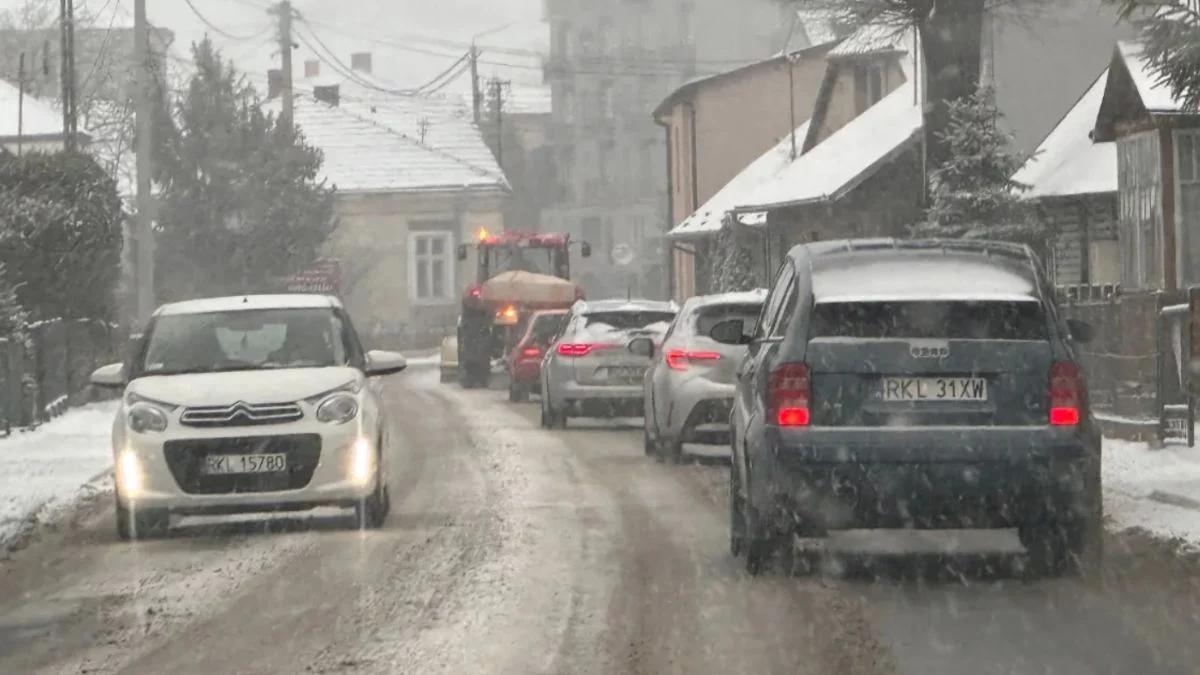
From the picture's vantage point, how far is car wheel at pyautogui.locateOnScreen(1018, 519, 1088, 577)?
10578mm

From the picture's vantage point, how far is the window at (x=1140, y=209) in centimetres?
2803

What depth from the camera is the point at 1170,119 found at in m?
27.0

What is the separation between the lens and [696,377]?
18641 millimetres

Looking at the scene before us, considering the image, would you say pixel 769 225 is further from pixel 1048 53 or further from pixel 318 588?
pixel 318 588

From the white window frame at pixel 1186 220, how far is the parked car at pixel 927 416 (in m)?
17.7

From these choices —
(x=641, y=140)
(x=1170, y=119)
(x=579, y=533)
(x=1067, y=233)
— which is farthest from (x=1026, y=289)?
(x=641, y=140)

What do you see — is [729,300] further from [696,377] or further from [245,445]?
[245,445]

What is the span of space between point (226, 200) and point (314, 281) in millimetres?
3222

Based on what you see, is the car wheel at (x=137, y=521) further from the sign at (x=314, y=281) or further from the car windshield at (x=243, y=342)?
the sign at (x=314, y=281)

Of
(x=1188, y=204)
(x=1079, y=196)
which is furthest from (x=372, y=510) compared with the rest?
(x=1079, y=196)

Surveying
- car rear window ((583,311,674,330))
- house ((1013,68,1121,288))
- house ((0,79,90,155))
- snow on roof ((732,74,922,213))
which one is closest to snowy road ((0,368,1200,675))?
car rear window ((583,311,674,330))

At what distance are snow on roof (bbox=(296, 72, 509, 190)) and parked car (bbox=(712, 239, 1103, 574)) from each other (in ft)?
210

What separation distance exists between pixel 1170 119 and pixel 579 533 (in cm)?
1603

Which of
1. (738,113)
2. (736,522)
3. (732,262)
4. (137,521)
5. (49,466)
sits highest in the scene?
(738,113)
